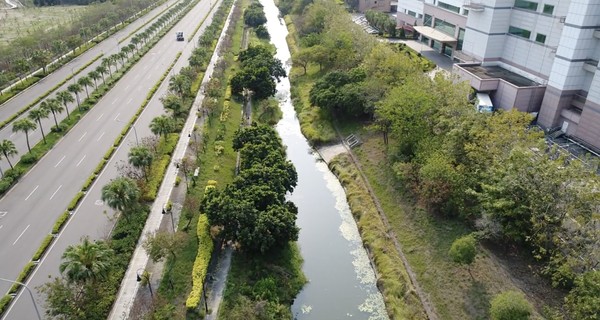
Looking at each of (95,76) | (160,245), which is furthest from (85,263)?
(95,76)

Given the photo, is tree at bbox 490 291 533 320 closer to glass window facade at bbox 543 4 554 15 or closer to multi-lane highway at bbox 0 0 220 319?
multi-lane highway at bbox 0 0 220 319

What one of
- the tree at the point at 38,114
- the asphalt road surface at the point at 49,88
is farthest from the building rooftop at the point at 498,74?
the asphalt road surface at the point at 49,88

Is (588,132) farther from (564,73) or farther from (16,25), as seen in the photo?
(16,25)

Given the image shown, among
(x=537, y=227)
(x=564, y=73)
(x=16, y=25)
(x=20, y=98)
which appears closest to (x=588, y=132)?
(x=564, y=73)

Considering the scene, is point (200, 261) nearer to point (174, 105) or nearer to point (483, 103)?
point (174, 105)

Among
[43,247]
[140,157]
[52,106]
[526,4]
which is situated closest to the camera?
[43,247]
